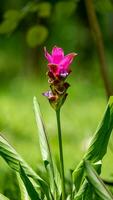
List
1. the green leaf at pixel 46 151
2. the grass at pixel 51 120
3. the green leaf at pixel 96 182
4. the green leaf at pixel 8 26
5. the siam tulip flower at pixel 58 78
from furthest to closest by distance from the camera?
the grass at pixel 51 120 → the green leaf at pixel 8 26 → the green leaf at pixel 46 151 → the siam tulip flower at pixel 58 78 → the green leaf at pixel 96 182

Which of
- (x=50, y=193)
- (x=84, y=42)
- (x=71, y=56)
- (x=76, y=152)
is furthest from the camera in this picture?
(x=84, y=42)

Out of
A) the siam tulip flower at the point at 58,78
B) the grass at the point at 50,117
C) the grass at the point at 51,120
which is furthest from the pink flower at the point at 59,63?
the grass at the point at 51,120

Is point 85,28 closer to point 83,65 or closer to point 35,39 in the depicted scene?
point 83,65

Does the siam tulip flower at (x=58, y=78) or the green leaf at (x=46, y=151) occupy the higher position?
the siam tulip flower at (x=58, y=78)

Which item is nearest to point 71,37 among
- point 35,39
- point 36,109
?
point 35,39

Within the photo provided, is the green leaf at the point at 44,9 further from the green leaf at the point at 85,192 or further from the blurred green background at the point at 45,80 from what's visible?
the green leaf at the point at 85,192

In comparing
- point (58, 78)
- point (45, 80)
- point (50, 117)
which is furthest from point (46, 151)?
point (45, 80)

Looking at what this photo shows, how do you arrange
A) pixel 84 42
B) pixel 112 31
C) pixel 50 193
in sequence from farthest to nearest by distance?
pixel 84 42 → pixel 112 31 → pixel 50 193

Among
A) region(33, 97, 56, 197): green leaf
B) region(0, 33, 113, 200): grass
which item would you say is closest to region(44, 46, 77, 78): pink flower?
region(33, 97, 56, 197): green leaf

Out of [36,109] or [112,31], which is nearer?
[36,109]
